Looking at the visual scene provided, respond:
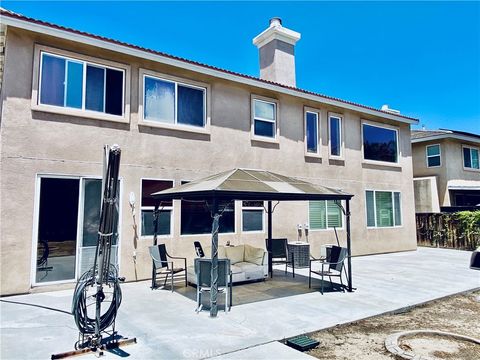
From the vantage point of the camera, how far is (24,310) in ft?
22.8

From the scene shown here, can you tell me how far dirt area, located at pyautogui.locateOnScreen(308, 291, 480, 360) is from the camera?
5.00 metres

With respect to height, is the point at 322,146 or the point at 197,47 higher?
the point at 197,47

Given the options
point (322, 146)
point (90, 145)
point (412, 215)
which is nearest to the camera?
point (90, 145)

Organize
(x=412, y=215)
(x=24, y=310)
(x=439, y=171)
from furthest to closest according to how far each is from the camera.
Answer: (x=439, y=171), (x=412, y=215), (x=24, y=310)

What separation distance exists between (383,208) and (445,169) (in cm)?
771

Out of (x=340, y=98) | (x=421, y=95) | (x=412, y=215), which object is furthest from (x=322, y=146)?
(x=421, y=95)

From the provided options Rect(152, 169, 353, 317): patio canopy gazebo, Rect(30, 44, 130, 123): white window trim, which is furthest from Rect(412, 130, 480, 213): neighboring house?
Rect(30, 44, 130, 123): white window trim

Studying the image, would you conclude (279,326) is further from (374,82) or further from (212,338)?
(374,82)

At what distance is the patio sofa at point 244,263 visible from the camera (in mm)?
9586

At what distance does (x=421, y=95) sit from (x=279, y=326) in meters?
23.0

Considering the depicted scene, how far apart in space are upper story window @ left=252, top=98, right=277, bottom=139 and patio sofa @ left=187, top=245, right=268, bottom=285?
458 centimetres

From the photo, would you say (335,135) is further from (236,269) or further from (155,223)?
(155,223)

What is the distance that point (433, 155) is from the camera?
72.9 feet

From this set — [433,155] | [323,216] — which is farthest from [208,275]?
[433,155]
